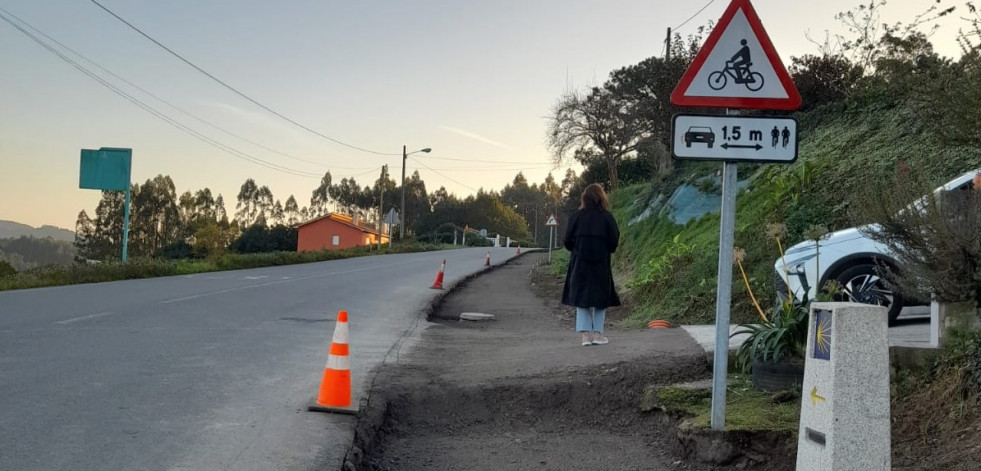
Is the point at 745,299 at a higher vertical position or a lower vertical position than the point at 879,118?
lower

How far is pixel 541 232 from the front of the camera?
438 feet

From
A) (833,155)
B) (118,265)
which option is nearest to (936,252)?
(833,155)

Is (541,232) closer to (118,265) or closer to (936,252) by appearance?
(118,265)

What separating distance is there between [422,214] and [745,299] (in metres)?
108

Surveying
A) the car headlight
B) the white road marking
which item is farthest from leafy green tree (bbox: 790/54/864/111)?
the white road marking

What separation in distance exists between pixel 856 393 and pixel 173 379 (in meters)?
5.36

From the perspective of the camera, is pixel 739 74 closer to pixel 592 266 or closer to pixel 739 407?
pixel 739 407

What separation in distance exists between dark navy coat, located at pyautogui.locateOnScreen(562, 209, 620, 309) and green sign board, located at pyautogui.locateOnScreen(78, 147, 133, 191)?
23111 mm

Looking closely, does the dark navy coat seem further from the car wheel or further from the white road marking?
the white road marking

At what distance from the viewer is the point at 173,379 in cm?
670

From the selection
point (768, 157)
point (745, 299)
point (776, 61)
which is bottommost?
point (745, 299)

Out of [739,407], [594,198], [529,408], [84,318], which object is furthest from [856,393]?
[84,318]

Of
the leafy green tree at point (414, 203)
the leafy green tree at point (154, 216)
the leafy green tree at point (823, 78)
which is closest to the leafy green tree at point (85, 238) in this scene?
the leafy green tree at point (154, 216)

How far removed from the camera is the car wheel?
7.68 meters
